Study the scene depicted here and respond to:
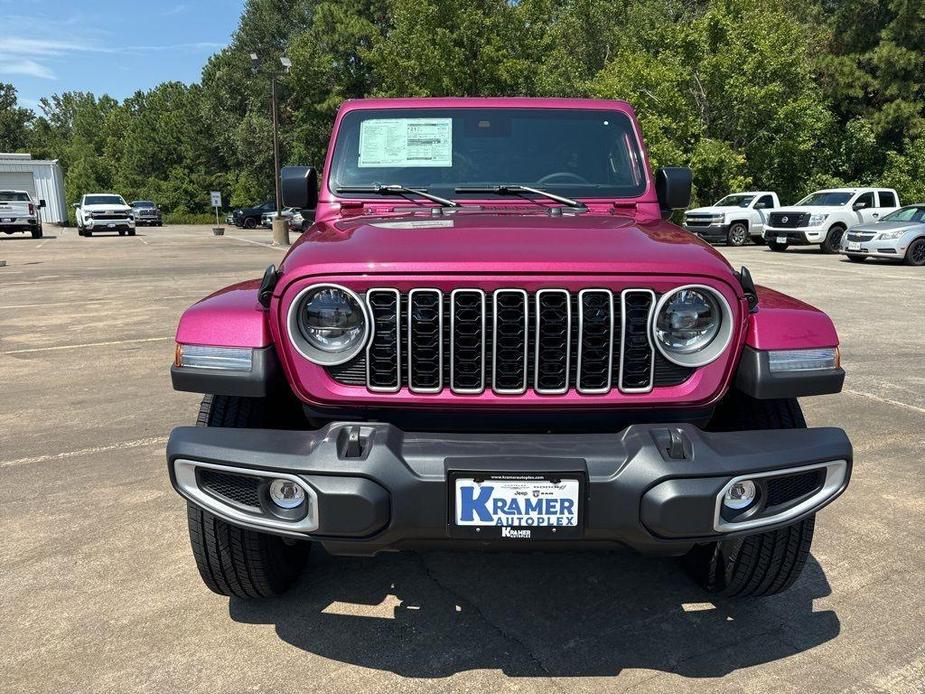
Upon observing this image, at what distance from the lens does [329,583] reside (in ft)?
10.1

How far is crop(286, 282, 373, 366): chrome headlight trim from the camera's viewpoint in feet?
7.64

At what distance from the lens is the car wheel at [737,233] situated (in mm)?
24250

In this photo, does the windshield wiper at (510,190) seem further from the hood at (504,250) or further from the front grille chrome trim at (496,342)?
the front grille chrome trim at (496,342)

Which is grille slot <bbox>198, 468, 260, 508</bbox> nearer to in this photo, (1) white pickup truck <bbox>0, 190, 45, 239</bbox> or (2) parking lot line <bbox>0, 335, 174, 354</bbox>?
(2) parking lot line <bbox>0, 335, 174, 354</bbox>

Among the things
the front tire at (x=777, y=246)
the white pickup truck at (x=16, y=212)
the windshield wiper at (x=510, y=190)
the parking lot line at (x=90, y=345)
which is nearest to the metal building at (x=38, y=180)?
the white pickup truck at (x=16, y=212)

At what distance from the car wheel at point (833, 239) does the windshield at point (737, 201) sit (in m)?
4.31

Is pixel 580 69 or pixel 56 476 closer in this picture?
pixel 56 476

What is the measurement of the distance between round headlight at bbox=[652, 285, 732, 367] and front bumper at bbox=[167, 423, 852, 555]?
25 cm

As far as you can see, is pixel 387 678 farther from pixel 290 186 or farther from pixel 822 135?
pixel 822 135

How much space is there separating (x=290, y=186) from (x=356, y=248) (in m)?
Result: 1.40

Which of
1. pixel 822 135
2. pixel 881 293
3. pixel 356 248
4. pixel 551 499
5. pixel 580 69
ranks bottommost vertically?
pixel 881 293

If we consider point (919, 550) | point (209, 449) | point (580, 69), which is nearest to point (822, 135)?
point (580, 69)

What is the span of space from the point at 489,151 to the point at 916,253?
16738 millimetres

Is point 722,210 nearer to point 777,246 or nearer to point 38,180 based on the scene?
point 777,246
